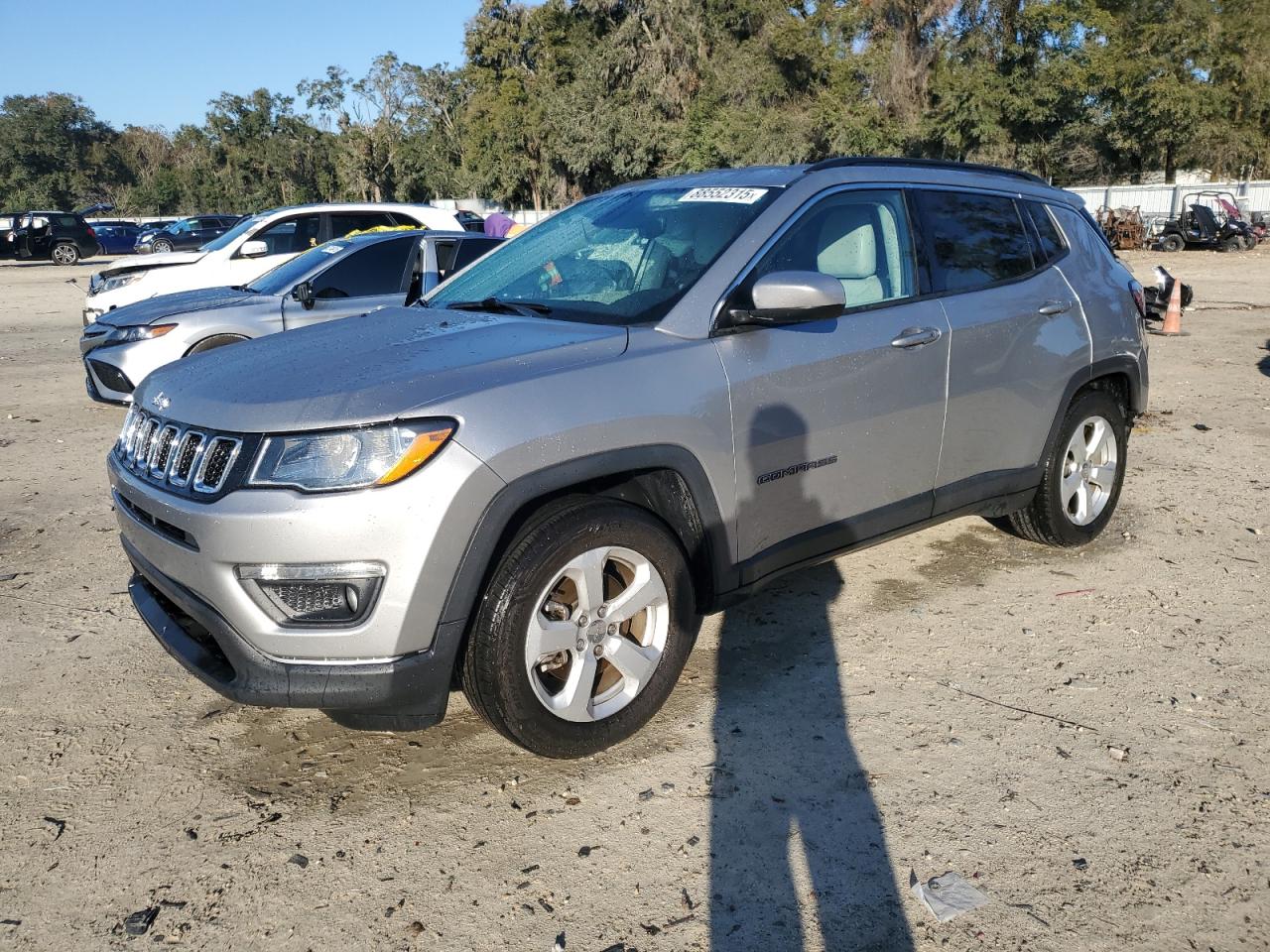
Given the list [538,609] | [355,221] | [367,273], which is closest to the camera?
[538,609]

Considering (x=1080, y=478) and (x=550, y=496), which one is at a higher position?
(x=550, y=496)

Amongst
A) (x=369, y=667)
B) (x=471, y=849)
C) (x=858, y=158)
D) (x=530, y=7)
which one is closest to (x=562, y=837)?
(x=471, y=849)

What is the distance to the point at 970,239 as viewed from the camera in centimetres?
437

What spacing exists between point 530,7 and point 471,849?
63.8 metres

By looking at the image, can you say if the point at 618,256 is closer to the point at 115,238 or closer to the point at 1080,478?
the point at 1080,478

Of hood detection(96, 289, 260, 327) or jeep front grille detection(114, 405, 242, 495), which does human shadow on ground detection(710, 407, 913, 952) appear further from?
hood detection(96, 289, 260, 327)

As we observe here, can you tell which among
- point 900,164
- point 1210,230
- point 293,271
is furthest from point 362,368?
point 1210,230

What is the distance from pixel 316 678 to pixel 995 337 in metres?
3.02

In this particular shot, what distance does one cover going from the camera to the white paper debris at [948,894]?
8.34 ft

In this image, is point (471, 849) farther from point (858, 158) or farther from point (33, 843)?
point (858, 158)

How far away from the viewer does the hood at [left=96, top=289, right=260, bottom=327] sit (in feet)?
26.8

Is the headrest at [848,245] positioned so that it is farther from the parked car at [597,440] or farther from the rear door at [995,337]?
the rear door at [995,337]

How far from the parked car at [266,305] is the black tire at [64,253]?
3083cm

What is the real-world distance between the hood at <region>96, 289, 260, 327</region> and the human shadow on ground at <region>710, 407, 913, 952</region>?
5804 mm
